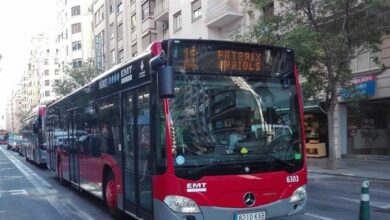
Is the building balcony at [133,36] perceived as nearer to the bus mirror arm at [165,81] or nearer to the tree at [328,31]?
the tree at [328,31]

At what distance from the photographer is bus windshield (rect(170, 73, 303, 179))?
669 cm

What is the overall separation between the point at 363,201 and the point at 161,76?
2997mm

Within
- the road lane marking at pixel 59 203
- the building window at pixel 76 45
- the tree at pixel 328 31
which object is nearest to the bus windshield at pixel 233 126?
the road lane marking at pixel 59 203

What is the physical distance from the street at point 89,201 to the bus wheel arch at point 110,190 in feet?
1.36

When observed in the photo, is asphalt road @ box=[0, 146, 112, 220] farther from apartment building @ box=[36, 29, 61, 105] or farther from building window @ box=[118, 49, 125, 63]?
apartment building @ box=[36, 29, 61, 105]

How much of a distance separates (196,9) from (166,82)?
3178 cm

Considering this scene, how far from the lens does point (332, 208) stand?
10531 mm

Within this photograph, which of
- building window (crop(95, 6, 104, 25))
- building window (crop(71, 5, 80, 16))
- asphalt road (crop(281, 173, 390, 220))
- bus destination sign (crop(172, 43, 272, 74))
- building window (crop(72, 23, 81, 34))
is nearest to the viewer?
bus destination sign (crop(172, 43, 272, 74))

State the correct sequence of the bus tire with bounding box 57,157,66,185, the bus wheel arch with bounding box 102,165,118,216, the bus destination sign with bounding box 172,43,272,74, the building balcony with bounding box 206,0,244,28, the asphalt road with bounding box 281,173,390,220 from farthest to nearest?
the building balcony with bounding box 206,0,244,28 → the bus tire with bounding box 57,157,66,185 → the asphalt road with bounding box 281,173,390,220 → the bus wheel arch with bounding box 102,165,118,216 → the bus destination sign with bounding box 172,43,272,74

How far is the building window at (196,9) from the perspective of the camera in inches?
1449

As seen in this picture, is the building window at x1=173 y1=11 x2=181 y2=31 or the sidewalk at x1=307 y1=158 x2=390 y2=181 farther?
the building window at x1=173 y1=11 x2=181 y2=31

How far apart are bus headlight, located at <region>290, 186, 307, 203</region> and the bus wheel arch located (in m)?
3.45

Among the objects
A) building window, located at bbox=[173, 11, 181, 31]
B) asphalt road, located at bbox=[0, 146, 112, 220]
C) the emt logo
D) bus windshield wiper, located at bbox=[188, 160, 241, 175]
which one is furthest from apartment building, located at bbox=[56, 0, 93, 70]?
the emt logo

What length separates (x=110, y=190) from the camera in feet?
31.9
